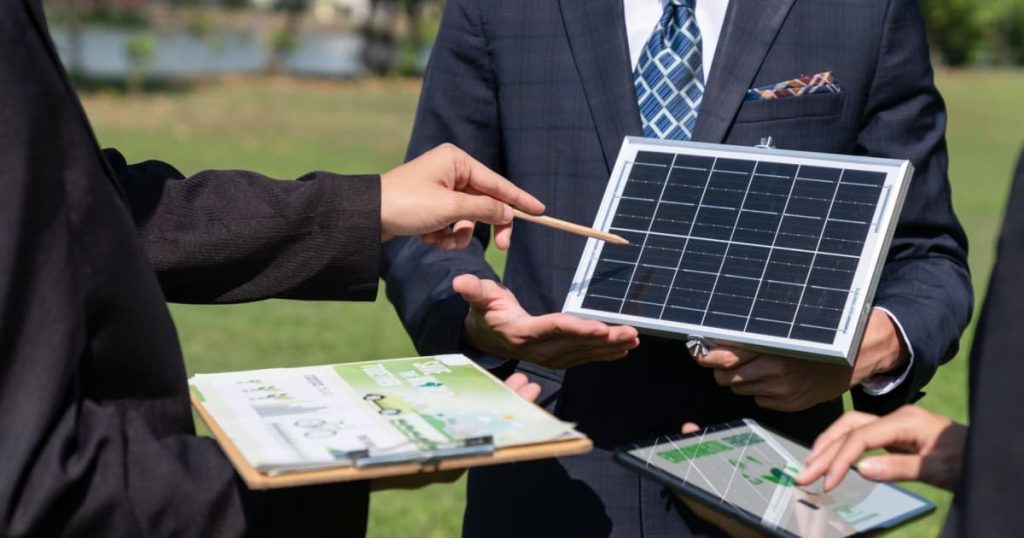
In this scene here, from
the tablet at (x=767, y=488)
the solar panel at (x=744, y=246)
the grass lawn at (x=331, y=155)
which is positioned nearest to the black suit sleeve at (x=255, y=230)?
the solar panel at (x=744, y=246)

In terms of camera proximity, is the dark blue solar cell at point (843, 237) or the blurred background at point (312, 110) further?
the blurred background at point (312, 110)

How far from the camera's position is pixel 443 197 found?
254 cm

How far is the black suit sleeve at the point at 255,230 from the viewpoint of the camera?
8.07ft

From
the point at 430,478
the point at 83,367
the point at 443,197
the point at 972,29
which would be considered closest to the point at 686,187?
the point at 443,197

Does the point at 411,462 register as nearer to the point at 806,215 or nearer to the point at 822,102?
the point at 806,215

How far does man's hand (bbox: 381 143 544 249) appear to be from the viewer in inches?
99.9

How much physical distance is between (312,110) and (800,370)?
25573mm

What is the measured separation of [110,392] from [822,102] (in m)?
1.58

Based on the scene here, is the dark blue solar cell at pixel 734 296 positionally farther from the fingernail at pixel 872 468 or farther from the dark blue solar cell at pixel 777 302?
the fingernail at pixel 872 468

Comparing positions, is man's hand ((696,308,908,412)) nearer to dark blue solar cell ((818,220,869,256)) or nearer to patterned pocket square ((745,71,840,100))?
dark blue solar cell ((818,220,869,256))

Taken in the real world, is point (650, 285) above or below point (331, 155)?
above

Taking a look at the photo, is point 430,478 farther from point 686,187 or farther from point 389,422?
point 686,187

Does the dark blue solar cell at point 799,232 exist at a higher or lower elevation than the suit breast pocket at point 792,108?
lower

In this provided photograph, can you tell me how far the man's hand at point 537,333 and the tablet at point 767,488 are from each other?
0.24 m
